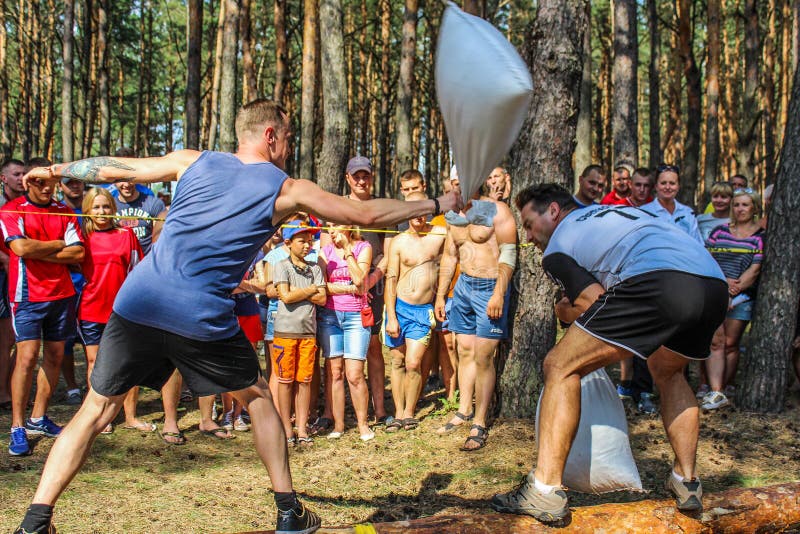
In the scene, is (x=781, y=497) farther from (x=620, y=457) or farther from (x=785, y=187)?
(x=785, y=187)

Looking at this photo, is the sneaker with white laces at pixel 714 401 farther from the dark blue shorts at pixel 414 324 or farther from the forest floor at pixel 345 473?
the dark blue shorts at pixel 414 324

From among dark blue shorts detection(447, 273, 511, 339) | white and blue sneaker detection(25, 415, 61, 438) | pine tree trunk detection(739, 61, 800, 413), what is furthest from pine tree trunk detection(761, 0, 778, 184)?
white and blue sneaker detection(25, 415, 61, 438)

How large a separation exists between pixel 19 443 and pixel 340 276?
9.87ft

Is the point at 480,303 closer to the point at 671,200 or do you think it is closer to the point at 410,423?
the point at 410,423

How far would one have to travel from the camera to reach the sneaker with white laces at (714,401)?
6953 millimetres

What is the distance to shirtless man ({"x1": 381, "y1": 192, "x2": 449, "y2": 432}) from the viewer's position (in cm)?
678

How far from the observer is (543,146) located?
6.49 m

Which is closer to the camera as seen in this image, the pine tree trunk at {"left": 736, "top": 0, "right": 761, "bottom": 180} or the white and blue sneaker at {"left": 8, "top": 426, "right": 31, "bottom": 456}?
the white and blue sneaker at {"left": 8, "top": 426, "right": 31, "bottom": 456}

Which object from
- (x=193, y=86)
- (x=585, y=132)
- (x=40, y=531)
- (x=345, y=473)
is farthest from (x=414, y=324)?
(x=193, y=86)

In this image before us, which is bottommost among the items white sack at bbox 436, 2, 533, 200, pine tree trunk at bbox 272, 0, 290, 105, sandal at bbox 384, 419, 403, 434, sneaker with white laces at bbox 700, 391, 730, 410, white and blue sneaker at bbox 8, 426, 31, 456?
sandal at bbox 384, 419, 403, 434

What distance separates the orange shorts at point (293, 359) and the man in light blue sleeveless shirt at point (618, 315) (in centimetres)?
301

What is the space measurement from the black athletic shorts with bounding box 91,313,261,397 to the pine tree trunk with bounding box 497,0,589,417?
3499 mm

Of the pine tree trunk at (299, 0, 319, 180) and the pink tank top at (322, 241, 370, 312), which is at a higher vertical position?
the pine tree trunk at (299, 0, 319, 180)

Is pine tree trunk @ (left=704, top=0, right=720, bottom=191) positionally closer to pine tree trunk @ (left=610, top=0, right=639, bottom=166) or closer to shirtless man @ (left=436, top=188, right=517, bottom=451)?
pine tree trunk @ (left=610, top=0, right=639, bottom=166)
